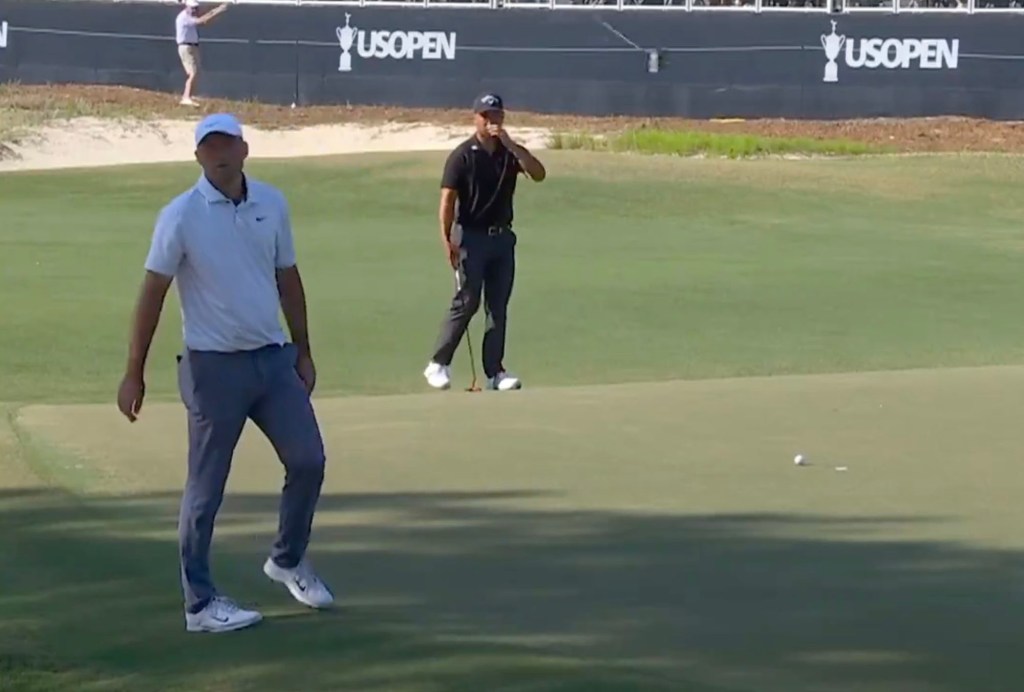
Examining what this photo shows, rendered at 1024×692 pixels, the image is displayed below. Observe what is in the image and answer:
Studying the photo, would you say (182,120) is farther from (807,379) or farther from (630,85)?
(807,379)

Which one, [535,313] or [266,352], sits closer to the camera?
[266,352]

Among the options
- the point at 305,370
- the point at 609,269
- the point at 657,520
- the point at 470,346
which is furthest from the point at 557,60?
the point at 305,370

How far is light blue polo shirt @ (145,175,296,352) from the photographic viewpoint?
6746 mm

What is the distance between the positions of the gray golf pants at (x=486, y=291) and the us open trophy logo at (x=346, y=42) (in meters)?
25.3

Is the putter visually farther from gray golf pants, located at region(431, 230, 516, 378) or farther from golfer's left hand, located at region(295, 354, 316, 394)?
golfer's left hand, located at region(295, 354, 316, 394)

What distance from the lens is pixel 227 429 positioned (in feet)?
22.5

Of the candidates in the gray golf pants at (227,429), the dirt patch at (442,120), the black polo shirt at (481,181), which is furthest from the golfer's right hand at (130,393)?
the dirt patch at (442,120)

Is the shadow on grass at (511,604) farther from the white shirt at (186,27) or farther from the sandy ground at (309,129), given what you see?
the white shirt at (186,27)

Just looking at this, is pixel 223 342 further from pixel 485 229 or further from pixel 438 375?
pixel 438 375

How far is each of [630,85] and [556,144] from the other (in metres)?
4.39

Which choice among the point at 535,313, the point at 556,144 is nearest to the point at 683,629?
the point at 535,313

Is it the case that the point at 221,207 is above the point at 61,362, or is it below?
above

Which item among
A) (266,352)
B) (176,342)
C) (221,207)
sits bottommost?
(176,342)

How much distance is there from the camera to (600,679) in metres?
6.18
